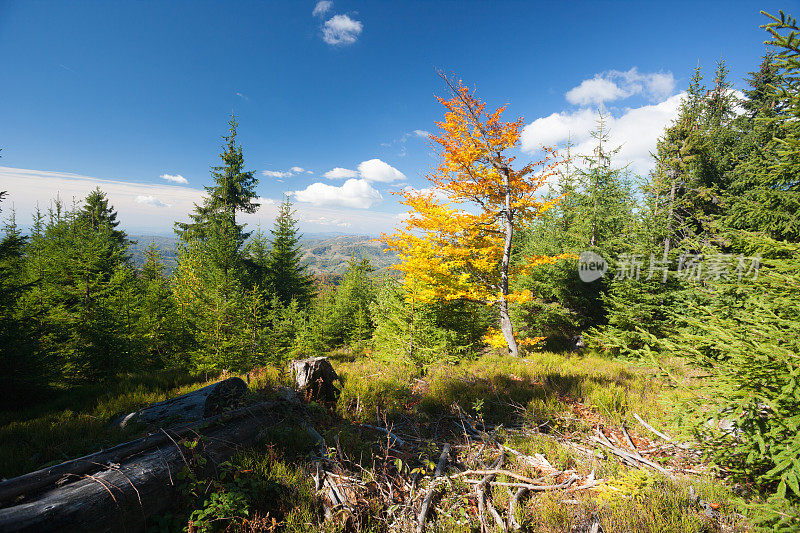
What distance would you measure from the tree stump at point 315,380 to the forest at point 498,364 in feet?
0.78

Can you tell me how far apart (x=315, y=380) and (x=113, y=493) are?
3385 mm

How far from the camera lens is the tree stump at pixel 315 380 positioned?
579cm

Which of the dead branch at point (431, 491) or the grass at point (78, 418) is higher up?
the dead branch at point (431, 491)

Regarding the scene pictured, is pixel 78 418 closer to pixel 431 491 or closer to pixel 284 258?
pixel 431 491

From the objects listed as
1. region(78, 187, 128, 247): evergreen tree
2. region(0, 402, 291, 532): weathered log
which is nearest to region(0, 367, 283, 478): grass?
region(0, 402, 291, 532): weathered log

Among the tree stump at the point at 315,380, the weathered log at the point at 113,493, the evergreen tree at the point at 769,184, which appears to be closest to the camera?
the weathered log at the point at 113,493

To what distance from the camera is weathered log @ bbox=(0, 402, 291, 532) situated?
7.43 ft

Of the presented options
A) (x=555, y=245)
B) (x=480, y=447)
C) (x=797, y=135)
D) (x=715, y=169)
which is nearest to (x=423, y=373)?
(x=480, y=447)

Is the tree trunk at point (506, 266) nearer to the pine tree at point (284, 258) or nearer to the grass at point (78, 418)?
the grass at point (78, 418)

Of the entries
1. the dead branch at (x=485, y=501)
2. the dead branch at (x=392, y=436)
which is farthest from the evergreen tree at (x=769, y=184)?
the dead branch at (x=392, y=436)

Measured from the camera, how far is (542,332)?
16.4 metres

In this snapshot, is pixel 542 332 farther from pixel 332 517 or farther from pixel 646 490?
pixel 332 517

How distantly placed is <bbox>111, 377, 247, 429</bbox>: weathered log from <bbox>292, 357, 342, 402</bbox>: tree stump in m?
1.14

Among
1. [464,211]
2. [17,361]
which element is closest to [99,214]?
[17,361]
